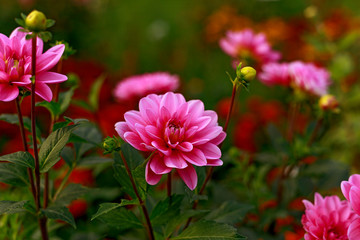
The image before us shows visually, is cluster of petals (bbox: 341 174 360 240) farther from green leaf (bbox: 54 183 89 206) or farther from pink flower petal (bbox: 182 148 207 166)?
green leaf (bbox: 54 183 89 206)

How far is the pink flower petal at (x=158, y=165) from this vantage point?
1.32 ft

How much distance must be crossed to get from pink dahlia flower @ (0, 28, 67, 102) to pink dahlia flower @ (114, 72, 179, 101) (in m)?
0.42

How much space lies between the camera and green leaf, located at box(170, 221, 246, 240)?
1.39ft

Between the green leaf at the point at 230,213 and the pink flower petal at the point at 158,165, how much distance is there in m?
0.18

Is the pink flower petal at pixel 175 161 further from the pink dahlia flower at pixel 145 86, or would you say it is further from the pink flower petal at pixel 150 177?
the pink dahlia flower at pixel 145 86

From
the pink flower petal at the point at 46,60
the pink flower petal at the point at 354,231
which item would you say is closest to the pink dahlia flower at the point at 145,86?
the pink flower petal at the point at 46,60

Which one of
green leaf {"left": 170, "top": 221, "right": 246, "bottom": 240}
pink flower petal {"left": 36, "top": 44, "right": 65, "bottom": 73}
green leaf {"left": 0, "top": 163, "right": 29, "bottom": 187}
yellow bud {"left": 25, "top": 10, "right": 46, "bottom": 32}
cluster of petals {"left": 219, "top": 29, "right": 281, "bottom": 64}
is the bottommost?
green leaf {"left": 170, "top": 221, "right": 246, "bottom": 240}

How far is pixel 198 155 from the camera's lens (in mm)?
413

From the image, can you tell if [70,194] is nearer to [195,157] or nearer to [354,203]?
[195,157]

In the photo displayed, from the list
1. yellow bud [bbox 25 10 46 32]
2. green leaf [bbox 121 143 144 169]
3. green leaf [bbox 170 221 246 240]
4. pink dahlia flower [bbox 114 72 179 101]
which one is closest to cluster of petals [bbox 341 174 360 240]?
green leaf [bbox 170 221 246 240]

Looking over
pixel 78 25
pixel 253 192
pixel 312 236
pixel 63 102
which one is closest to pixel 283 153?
pixel 253 192

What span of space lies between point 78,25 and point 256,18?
1.08 meters

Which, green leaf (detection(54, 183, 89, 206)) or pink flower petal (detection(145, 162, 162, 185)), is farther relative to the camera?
green leaf (detection(54, 183, 89, 206))

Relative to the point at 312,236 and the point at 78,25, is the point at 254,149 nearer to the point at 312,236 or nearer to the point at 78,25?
the point at 312,236
